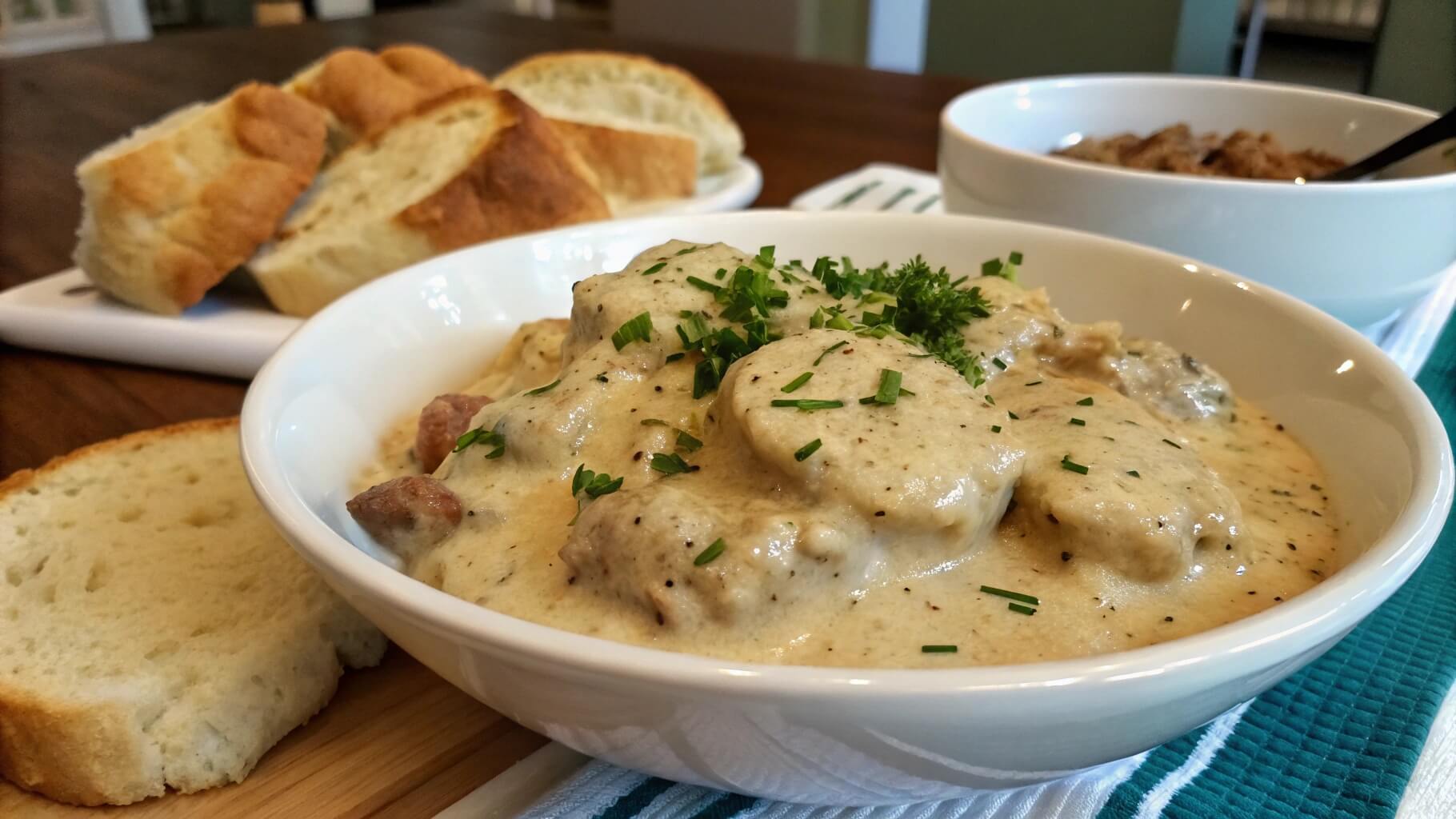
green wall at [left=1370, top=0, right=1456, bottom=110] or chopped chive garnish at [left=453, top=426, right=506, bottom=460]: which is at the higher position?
chopped chive garnish at [left=453, top=426, right=506, bottom=460]

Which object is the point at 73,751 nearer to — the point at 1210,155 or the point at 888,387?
the point at 888,387

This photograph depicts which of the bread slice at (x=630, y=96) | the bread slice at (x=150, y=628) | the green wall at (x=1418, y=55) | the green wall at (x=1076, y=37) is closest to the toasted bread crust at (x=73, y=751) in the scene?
the bread slice at (x=150, y=628)

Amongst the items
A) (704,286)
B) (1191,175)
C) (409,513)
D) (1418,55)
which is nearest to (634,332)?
(704,286)

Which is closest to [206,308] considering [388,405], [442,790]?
[388,405]

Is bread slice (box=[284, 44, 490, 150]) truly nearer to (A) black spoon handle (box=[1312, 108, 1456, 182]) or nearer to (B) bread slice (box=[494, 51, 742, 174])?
(B) bread slice (box=[494, 51, 742, 174])

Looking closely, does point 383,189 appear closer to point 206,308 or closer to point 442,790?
point 206,308

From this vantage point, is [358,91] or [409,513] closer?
[409,513]

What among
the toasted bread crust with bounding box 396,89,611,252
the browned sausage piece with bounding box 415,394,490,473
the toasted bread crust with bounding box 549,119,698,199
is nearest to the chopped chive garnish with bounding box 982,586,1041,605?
the browned sausage piece with bounding box 415,394,490,473
